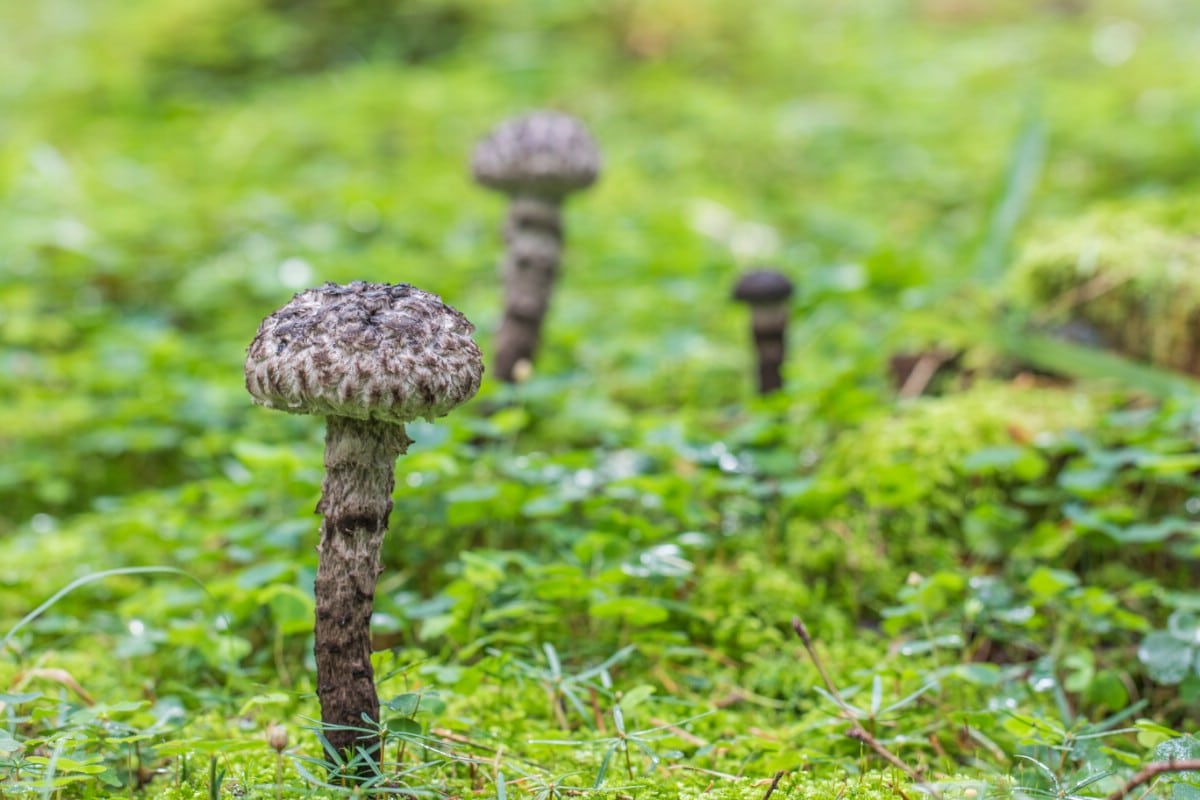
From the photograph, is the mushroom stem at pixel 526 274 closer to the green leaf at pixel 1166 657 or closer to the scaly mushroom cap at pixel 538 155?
the scaly mushroom cap at pixel 538 155

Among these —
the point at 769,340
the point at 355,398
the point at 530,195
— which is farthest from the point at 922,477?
the point at 355,398

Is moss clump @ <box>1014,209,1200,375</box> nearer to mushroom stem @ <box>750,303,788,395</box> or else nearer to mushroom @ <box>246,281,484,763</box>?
mushroom stem @ <box>750,303,788,395</box>

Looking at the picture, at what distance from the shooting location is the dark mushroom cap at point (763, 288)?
402 cm

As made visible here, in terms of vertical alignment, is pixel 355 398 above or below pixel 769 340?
below

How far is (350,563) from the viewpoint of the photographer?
216 centimetres

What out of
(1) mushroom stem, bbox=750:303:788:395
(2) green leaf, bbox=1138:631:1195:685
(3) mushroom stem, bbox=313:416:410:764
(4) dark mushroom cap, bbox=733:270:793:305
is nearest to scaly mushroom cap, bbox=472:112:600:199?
(4) dark mushroom cap, bbox=733:270:793:305

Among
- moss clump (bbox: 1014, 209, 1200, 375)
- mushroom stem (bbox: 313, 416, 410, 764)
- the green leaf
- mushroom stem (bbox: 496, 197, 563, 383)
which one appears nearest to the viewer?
mushroom stem (bbox: 313, 416, 410, 764)

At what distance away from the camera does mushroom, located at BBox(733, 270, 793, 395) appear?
403 centimetres

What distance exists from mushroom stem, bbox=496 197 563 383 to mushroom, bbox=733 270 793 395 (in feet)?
3.18

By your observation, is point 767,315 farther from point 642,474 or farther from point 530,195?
point 530,195

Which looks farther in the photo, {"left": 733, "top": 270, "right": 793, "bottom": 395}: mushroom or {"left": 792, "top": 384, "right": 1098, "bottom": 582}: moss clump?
{"left": 733, "top": 270, "right": 793, "bottom": 395}: mushroom

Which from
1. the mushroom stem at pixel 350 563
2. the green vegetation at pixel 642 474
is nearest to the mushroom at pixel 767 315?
the green vegetation at pixel 642 474

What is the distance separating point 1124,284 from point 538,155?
2710 mm

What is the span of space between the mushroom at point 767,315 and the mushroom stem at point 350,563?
88.2 inches
